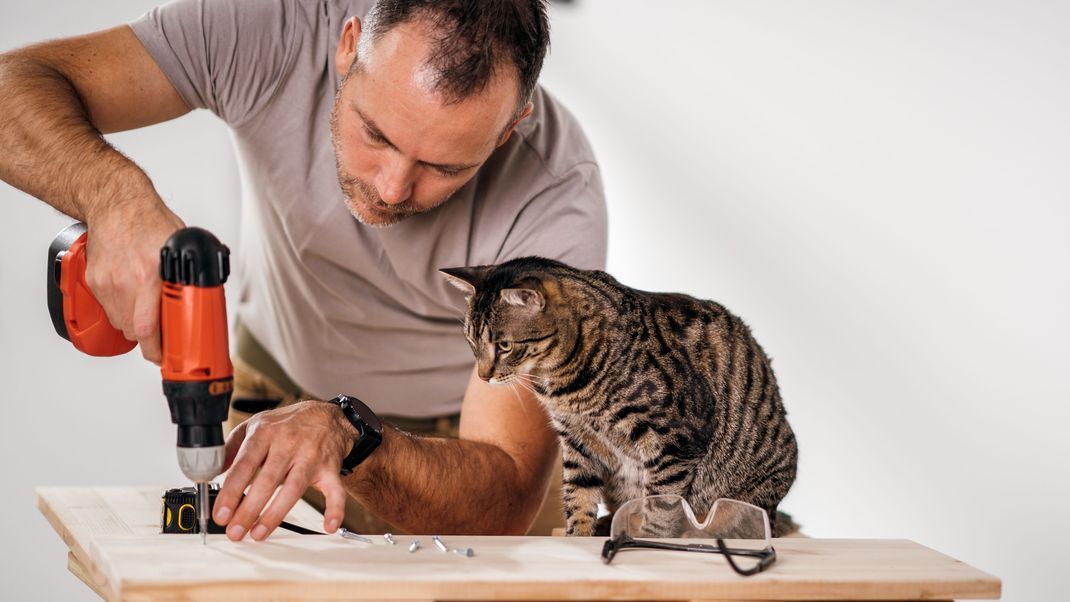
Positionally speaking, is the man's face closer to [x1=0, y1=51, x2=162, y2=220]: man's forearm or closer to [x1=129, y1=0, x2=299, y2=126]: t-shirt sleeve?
[x1=129, y1=0, x2=299, y2=126]: t-shirt sleeve

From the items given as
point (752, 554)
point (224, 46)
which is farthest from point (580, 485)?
point (224, 46)

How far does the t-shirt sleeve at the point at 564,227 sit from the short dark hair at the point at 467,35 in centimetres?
35

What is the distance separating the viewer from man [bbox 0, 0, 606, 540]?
137 centimetres

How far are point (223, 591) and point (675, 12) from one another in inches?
97.6

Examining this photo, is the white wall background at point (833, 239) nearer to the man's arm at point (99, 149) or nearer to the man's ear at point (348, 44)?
the man's arm at point (99, 149)

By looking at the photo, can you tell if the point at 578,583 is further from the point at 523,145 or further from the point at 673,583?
the point at 523,145

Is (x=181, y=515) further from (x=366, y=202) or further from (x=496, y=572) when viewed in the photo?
(x=366, y=202)

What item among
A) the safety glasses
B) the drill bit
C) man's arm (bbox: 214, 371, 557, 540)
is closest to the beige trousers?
man's arm (bbox: 214, 371, 557, 540)

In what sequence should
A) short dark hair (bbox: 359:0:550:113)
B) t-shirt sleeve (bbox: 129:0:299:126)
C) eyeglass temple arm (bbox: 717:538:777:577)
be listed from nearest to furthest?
eyeglass temple arm (bbox: 717:538:777:577) < short dark hair (bbox: 359:0:550:113) < t-shirt sleeve (bbox: 129:0:299:126)

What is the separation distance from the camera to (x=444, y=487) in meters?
1.69

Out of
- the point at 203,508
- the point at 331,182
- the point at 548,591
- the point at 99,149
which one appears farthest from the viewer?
the point at 331,182

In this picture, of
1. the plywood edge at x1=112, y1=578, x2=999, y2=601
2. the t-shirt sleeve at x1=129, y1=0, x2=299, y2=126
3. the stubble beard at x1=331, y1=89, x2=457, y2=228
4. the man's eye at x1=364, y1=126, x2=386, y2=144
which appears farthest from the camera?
the t-shirt sleeve at x1=129, y1=0, x2=299, y2=126

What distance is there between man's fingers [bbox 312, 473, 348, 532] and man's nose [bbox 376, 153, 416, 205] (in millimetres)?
497

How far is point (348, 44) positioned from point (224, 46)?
31 cm
